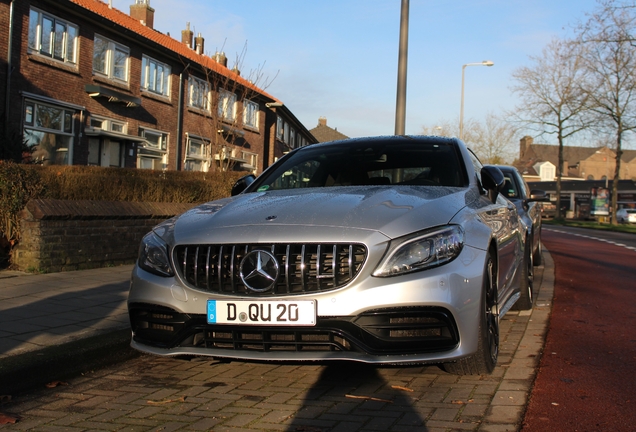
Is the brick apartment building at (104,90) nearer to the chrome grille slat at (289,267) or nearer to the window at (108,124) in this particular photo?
the window at (108,124)

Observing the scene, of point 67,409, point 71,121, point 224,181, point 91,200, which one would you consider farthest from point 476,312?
point 71,121

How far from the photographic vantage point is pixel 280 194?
469 cm

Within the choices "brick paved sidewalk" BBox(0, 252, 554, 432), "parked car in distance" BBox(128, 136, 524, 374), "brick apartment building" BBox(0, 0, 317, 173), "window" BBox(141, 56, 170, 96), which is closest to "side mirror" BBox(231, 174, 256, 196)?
"parked car in distance" BBox(128, 136, 524, 374)

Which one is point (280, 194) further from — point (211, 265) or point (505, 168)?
point (505, 168)

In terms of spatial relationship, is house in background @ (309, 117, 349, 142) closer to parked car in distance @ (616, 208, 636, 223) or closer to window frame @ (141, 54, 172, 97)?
parked car in distance @ (616, 208, 636, 223)

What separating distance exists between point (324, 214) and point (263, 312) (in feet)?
2.25

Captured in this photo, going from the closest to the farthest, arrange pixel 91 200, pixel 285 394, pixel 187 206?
pixel 285 394, pixel 91 200, pixel 187 206

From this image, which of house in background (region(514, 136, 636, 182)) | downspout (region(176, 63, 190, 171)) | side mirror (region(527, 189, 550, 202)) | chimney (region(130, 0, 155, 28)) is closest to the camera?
side mirror (region(527, 189, 550, 202))

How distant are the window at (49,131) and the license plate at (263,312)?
658 inches

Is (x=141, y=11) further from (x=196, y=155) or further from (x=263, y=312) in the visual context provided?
(x=263, y=312)

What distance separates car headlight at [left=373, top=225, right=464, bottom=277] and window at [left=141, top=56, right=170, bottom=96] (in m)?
23.6

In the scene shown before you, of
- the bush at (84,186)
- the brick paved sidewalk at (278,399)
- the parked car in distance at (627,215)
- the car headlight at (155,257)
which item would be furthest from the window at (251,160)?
the parked car in distance at (627,215)

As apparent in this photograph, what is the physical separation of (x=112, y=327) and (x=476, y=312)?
3.00 m

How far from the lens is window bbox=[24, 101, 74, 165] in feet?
64.0
